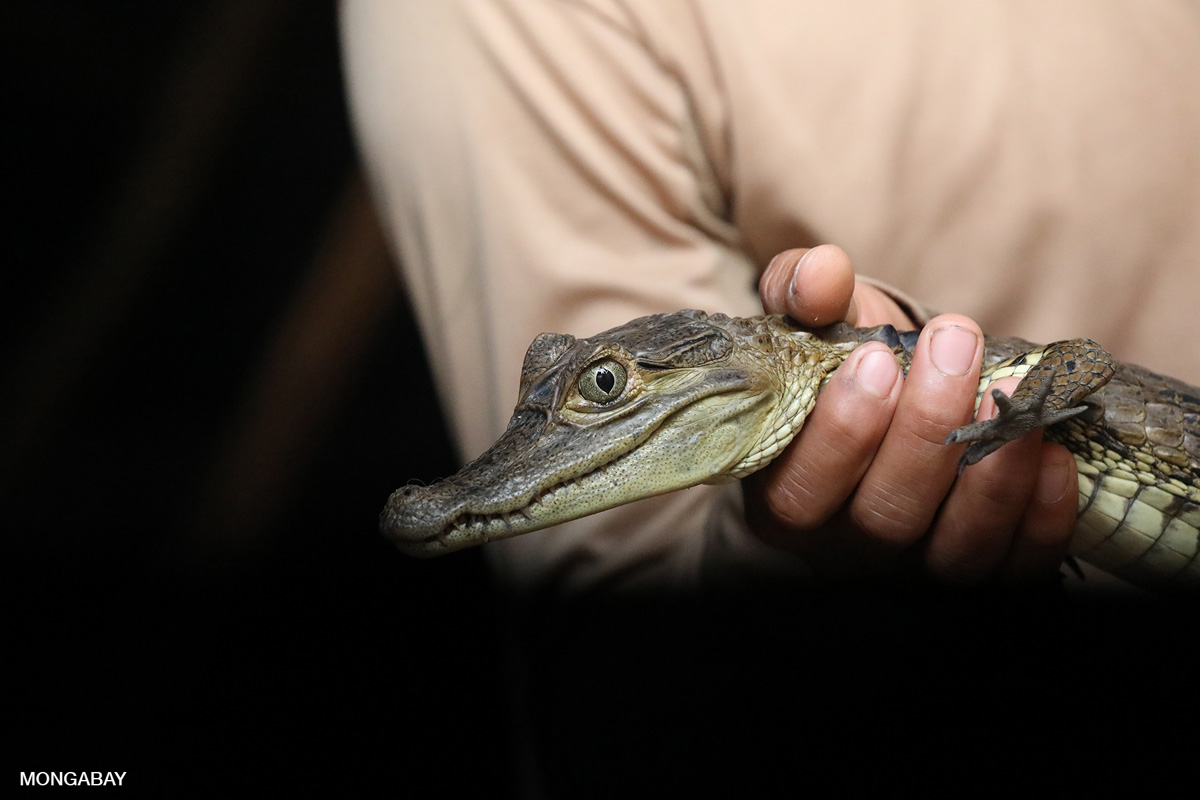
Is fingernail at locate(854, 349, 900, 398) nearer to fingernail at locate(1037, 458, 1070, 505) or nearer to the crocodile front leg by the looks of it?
the crocodile front leg

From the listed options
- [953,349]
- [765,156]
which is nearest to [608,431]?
[953,349]

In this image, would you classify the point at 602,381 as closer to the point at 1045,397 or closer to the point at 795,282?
the point at 795,282

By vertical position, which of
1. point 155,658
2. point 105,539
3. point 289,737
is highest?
point 105,539

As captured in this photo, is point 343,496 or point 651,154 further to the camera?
point 651,154

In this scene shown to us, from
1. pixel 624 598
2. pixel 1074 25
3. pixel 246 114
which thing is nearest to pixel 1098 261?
pixel 1074 25

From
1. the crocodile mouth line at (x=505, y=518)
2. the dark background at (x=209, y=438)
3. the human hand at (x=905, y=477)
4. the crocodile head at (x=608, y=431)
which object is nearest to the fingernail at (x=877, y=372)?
the human hand at (x=905, y=477)

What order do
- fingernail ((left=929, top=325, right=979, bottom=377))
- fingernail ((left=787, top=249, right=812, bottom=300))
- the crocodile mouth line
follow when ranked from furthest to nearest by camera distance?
fingernail ((left=787, top=249, right=812, bottom=300)), fingernail ((left=929, top=325, right=979, bottom=377)), the crocodile mouth line

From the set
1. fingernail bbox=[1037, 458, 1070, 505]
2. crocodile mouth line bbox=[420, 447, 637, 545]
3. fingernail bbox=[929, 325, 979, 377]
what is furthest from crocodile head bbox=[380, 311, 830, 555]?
fingernail bbox=[1037, 458, 1070, 505]

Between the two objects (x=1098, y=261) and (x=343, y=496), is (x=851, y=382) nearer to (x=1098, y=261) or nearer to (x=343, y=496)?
(x=1098, y=261)

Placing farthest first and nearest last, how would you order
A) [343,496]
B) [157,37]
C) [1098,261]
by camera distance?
1. [1098,261]
2. [343,496]
3. [157,37]
